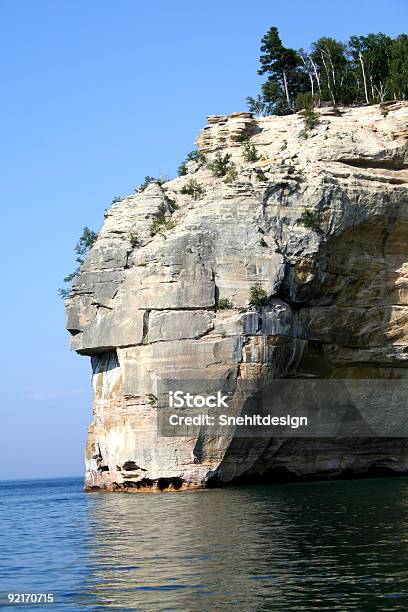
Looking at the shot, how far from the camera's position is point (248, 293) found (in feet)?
119

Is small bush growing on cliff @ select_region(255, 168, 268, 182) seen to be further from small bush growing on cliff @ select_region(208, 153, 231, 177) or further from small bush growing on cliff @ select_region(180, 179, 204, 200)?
small bush growing on cliff @ select_region(180, 179, 204, 200)

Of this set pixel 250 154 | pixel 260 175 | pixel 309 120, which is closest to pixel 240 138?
pixel 250 154

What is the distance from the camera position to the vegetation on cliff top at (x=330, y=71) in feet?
178

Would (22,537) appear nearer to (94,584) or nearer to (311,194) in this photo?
(94,584)

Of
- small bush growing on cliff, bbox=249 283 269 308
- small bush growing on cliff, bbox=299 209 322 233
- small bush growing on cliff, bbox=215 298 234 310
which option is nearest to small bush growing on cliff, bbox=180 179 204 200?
small bush growing on cliff, bbox=299 209 322 233

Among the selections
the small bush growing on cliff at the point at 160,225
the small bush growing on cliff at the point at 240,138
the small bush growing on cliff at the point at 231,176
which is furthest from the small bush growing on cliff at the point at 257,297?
the small bush growing on cliff at the point at 240,138

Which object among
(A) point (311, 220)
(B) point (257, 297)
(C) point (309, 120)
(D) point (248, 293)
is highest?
(C) point (309, 120)

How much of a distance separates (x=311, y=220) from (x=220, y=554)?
21.0 metres

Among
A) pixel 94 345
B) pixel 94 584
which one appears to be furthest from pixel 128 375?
pixel 94 584

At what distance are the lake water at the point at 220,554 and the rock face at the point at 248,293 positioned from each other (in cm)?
508

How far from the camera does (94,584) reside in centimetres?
1706

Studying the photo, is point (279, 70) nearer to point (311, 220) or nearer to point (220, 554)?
point (311, 220)

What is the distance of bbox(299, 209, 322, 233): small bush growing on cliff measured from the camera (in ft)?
125

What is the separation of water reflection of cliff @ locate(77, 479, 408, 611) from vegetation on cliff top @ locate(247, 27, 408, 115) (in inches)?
1171
